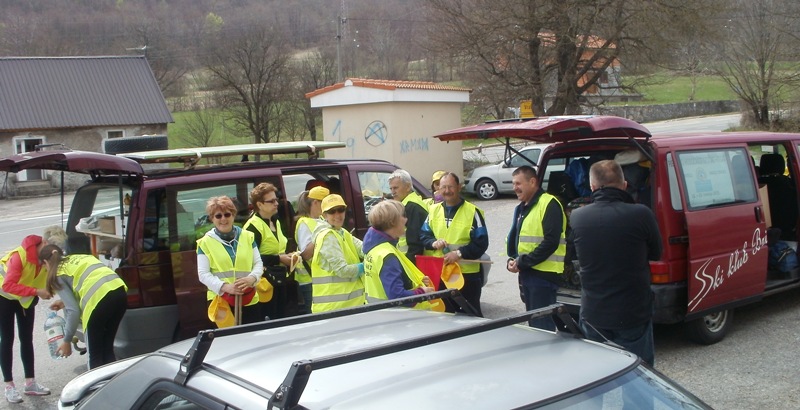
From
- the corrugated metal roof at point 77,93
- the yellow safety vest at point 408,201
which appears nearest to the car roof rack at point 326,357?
the yellow safety vest at point 408,201

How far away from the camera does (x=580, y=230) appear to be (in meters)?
4.78

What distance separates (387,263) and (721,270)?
331 cm

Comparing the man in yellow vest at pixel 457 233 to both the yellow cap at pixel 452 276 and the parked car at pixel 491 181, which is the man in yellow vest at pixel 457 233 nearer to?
the yellow cap at pixel 452 276

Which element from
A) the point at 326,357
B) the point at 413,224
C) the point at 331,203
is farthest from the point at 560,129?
the point at 326,357

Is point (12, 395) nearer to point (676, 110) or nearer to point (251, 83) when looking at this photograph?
point (251, 83)

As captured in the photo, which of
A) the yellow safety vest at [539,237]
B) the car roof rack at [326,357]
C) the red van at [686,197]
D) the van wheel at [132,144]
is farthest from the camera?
the van wheel at [132,144]

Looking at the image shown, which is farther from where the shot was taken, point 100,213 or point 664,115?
point 664,115

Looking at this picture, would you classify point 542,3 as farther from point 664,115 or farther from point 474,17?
point 664,115

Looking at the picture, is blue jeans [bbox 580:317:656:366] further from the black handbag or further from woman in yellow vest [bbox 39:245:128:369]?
woman in yellow vest [bbox 39:245:128:369]

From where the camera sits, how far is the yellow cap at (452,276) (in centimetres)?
616

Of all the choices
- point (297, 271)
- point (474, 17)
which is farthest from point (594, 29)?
point (297, 271)

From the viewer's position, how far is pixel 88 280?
577 cm

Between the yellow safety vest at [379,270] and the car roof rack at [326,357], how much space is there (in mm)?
1227

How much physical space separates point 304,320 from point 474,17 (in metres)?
23.1
